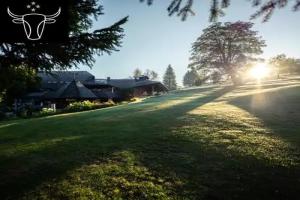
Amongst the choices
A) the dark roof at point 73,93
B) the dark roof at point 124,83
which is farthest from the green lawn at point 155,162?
the dark roof at point 124,83

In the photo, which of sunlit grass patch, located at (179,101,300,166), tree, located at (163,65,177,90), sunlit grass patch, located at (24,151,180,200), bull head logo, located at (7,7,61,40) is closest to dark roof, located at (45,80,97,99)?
sunlit grass patch, located at (179,101,300,166)

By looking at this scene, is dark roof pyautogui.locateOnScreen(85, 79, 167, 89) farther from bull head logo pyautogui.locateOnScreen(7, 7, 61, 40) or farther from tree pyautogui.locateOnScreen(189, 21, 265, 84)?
bull head logo pyautogui.locateOnScreen(7, 7, 61, 40)

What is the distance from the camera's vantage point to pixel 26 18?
33.1 feet

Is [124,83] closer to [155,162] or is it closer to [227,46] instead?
[227,46]

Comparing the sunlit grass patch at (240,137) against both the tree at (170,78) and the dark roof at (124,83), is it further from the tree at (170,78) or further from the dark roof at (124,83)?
Answer: the tree at (170,78)

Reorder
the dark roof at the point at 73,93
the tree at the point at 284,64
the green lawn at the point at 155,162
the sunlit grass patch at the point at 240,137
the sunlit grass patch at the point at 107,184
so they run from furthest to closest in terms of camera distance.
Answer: the tree at the point at 284,64 → the dark roof at the point at 73,93 → the sunlit grass patch at the point at 240,137 → the green lawn at the point at 155,162 → the sunlit grass patch at the point at 107,184

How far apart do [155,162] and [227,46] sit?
4777 cm

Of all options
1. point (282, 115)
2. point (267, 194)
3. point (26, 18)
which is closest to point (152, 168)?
point (267, 194)

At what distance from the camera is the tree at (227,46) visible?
53719mm

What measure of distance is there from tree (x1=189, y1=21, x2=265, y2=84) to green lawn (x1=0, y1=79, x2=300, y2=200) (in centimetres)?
4078

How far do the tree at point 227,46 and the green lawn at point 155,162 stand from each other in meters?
40.8

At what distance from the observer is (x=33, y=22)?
10109 mm

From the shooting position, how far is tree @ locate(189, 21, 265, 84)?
53.7 metres

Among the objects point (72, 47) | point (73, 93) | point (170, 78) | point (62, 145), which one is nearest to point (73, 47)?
point (72, 47)
